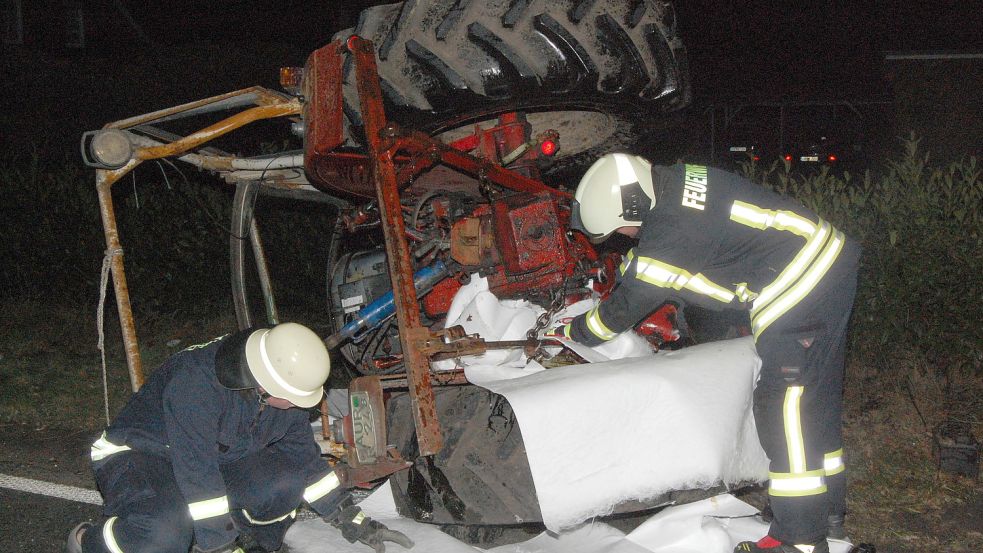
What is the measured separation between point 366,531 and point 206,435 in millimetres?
715

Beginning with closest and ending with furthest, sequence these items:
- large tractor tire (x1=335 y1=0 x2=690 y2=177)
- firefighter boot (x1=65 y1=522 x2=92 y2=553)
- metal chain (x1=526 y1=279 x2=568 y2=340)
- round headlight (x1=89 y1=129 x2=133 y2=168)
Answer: firefighter boot (x1=65 y1=522 x2=92 y2=553), large tractor tire (x1=335 y1=0 x2=690 y2=177), metal chain (x1=526 y1=279 x2=568 y2=340), round headlight (x1=89 y1=129 x2=133 y2=168)

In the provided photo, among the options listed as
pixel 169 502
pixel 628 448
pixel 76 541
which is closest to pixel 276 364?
pixel 169 502

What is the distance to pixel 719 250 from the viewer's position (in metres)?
3.17

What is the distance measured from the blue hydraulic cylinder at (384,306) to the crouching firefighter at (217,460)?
1.83 feet

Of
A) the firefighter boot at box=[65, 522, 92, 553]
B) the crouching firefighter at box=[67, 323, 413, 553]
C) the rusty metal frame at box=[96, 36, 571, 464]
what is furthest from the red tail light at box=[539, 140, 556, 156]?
the firefighter boot at box=[65, 522, 92, 553]

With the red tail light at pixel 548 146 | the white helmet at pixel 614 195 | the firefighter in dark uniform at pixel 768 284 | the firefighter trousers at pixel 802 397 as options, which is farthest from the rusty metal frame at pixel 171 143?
the firefighter trousers at pixel 802 397

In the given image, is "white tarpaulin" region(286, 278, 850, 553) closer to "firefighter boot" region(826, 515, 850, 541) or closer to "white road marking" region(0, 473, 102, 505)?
"firefighter boot" region(826, 515, 850, 541)

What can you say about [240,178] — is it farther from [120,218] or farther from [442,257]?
[120,218]

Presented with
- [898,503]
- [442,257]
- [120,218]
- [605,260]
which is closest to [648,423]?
[605,260]

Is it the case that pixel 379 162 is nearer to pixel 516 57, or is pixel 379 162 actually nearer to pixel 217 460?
pixel 516 57

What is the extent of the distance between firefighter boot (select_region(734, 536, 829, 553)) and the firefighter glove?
1.27 metres

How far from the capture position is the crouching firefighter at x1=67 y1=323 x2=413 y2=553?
3012mm

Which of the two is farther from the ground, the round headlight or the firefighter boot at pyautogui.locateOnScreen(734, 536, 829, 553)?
the round headlight

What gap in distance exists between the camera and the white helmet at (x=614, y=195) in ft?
10.3
